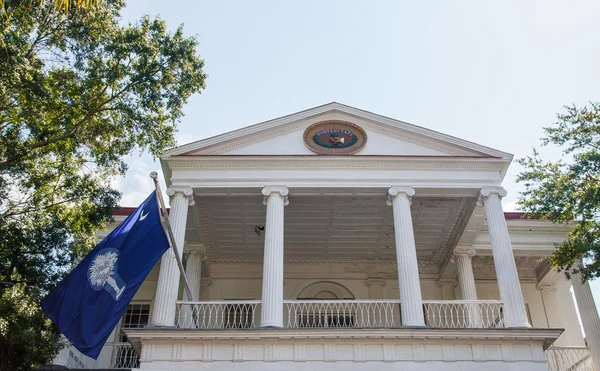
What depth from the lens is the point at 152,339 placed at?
1327 cm

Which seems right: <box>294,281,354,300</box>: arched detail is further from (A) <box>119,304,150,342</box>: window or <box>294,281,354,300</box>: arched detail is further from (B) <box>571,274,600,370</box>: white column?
(B) <box>571,274,600,370</box>: white column

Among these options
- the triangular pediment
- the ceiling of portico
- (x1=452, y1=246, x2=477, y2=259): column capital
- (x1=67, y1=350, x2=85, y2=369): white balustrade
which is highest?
the triangular pediment

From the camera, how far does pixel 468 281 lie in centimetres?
1844

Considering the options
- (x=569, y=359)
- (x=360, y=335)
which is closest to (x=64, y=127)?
(x=360, y=335)

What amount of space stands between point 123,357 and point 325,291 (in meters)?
7.21

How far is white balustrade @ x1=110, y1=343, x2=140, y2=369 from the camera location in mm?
18453

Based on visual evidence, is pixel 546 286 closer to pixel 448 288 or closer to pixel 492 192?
pixel 448 288

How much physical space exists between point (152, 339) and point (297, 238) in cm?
775

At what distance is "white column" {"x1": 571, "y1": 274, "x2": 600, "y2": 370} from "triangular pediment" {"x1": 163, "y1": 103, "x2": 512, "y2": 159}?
568cm

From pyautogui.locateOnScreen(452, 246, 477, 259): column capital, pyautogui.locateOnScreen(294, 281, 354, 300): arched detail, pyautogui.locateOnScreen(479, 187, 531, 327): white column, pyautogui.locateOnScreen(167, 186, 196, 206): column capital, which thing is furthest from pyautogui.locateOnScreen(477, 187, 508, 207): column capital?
pyautogui.locateOnScreen(167, 186, 196, 206): column capital

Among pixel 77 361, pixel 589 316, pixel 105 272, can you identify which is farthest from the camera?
pixel 589 316

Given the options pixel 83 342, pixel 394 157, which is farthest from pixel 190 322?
pixel 394 157

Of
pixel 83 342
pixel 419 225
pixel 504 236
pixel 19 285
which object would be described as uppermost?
pixel 419 225

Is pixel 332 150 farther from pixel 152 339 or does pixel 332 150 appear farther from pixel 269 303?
pixel 152 339
